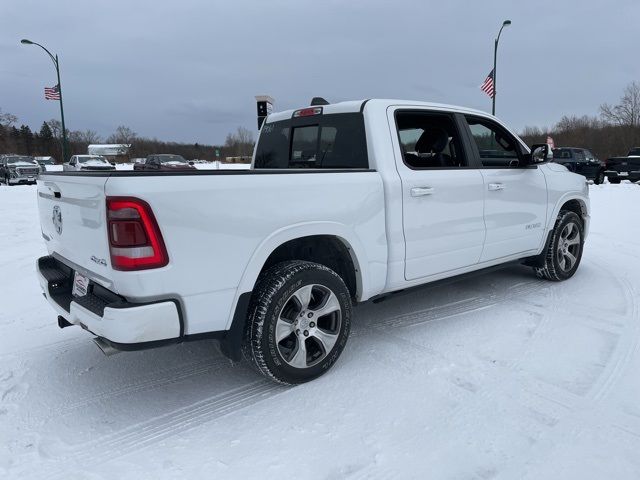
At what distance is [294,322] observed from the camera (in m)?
3.05

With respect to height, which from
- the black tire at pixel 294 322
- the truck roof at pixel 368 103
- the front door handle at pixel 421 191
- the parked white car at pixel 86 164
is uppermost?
the truck roof at pixel 368 103

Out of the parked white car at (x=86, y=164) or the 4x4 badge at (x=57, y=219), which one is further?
the parked white car at (x=86, y=164)

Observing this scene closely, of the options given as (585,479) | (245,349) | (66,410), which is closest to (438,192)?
(245,349)

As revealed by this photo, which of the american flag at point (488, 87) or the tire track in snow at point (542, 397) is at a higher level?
the american flag at point (488, 87)

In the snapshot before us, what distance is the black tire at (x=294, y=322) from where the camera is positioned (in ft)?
9.48

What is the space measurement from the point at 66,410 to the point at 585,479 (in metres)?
2.86

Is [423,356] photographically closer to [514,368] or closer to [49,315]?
[514,368]

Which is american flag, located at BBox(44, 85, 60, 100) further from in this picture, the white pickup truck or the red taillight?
the red taillight

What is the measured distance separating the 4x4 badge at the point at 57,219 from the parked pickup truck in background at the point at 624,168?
78.9 feet

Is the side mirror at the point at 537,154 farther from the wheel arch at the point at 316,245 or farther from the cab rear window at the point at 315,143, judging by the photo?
the wheel arch at the point at 316,245

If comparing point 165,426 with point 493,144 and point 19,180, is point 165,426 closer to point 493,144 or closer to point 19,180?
point 493,144

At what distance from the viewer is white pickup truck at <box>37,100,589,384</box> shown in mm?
2453

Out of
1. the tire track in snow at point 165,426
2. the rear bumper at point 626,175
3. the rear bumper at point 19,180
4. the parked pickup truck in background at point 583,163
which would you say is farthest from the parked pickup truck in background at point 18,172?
the rear bumper at point 626,175

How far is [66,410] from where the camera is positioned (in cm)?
289
